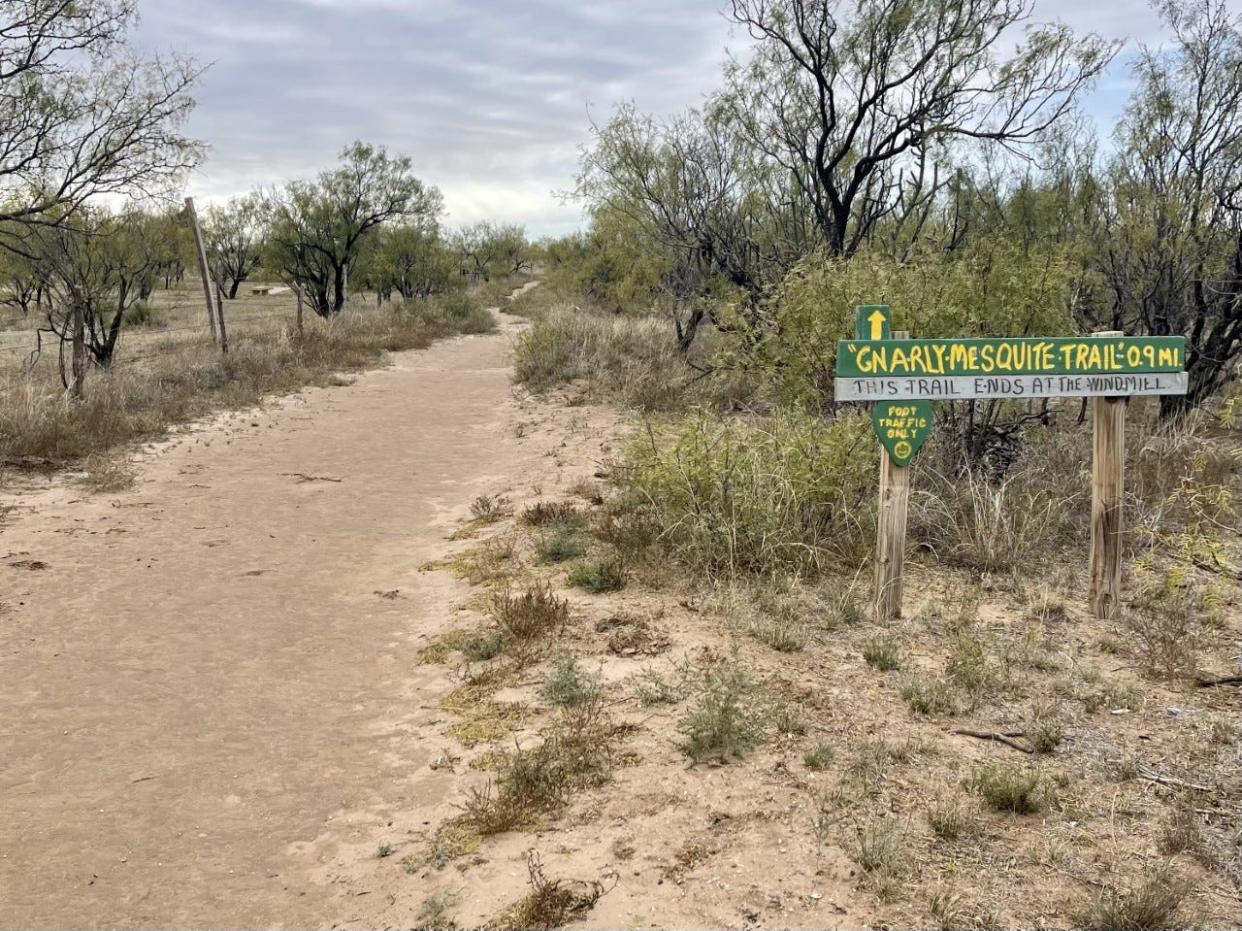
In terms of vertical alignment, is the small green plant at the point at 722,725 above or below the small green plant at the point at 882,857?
above

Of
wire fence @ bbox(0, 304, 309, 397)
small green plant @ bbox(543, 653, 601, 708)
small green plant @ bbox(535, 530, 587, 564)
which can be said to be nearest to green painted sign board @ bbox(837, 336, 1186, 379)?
small green plant @ bbox(543, 653, 601, 708)

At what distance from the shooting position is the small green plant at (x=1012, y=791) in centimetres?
315

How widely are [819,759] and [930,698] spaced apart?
823 mm

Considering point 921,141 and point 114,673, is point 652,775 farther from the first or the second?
point 921,141

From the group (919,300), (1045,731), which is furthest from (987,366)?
(919,300)

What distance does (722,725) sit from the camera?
3635mm

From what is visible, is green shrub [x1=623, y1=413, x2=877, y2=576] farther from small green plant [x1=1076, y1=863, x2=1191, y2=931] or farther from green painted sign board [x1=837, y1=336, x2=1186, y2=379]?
small green plant [x1=1076, y1=863, x2=1191, y2=931]

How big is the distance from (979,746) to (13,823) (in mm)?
3847

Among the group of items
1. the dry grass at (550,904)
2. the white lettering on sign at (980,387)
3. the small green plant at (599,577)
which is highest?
the white lettering on sign at (980,387)

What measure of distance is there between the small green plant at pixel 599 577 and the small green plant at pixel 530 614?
12.8 inches

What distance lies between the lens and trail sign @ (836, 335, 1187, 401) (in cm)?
470

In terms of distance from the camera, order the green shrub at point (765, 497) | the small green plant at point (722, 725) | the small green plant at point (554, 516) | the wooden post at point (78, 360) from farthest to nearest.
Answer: the wooden post at point (78, 360) < the small green plant at point (554, 516) < the green shrub at point (765, 497) < the small green plant at point (722, 725)

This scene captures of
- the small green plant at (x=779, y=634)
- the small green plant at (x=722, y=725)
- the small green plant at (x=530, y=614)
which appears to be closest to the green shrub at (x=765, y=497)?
the small green plant at (x=779, y=634)

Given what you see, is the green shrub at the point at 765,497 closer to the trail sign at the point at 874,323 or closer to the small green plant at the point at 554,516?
the small green plant at the point at 554,516
